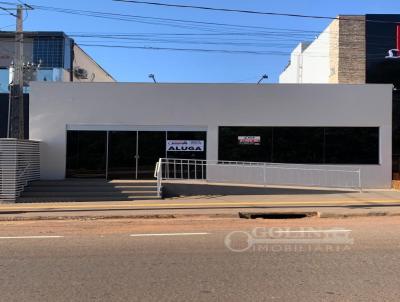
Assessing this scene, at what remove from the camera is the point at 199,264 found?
7.58m

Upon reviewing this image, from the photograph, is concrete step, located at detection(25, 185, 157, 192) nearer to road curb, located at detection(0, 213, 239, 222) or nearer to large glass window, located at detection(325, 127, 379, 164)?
road curb, located at detection(0, 213, 239, 222)

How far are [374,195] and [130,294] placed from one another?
47.1ft

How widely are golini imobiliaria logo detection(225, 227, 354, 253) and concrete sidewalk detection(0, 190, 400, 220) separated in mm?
3019

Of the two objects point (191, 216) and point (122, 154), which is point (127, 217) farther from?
point (122, 154)

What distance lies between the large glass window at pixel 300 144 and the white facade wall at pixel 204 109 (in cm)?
28

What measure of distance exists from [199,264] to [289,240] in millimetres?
2625

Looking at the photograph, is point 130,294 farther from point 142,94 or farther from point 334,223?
point 142,94

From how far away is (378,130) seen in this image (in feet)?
71.3

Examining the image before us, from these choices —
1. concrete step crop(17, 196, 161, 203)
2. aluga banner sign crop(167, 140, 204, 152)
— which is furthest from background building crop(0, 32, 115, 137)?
concrete step crop(17, 196, 161, 203)

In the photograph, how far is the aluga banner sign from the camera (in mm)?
21328

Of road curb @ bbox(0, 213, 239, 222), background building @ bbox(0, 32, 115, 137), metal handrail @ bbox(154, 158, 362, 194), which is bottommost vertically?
road curb @ bbox(0, 213, 239, 222)

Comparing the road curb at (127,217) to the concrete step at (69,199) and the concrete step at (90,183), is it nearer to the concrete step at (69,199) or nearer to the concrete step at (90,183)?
the concrete step at (69,199)

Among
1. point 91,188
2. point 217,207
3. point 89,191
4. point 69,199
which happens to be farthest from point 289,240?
point 91,188

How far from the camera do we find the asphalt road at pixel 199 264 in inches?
239
